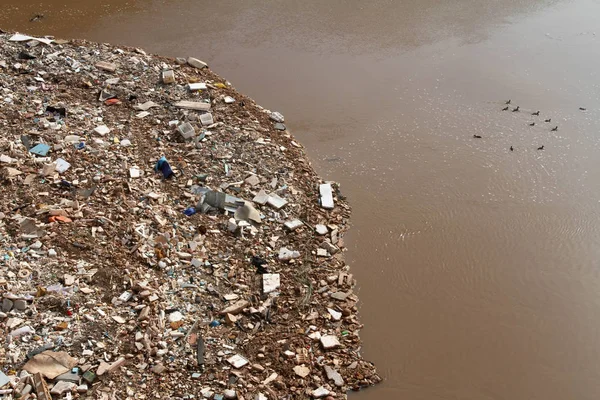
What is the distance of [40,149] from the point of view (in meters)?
5.38

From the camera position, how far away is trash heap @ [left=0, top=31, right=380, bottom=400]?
3941 millimetres

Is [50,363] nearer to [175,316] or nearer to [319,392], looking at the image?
[175,316]

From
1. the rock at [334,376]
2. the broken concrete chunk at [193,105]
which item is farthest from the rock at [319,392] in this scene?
the broken concrete chunk at [193,105]

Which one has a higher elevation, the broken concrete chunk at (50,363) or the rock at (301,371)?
the broken concrete chunk at (50,363)

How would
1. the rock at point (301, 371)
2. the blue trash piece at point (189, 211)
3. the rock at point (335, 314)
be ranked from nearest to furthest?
the rock at point (301, 371) → the rock at point (335, 314) → the blue trash piece at point (189, 211)

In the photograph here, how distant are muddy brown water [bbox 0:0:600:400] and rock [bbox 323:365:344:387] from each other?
177 millimetres

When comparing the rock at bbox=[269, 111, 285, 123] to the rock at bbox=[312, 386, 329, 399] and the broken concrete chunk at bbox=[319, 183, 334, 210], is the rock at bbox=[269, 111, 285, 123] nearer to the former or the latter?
the broken concrete chunk at bbox=[319, 183, 334, 210]

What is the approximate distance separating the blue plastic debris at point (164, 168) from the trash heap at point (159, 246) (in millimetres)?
45

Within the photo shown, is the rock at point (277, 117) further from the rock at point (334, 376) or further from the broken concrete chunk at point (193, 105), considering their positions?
the rock at point (334, 376)

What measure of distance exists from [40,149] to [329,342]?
3.37 meters

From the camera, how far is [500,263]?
534 cm

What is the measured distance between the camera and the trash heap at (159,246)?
12.9 feet

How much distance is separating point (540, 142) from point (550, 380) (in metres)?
3.20

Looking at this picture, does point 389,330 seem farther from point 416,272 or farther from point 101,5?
point 101,5
